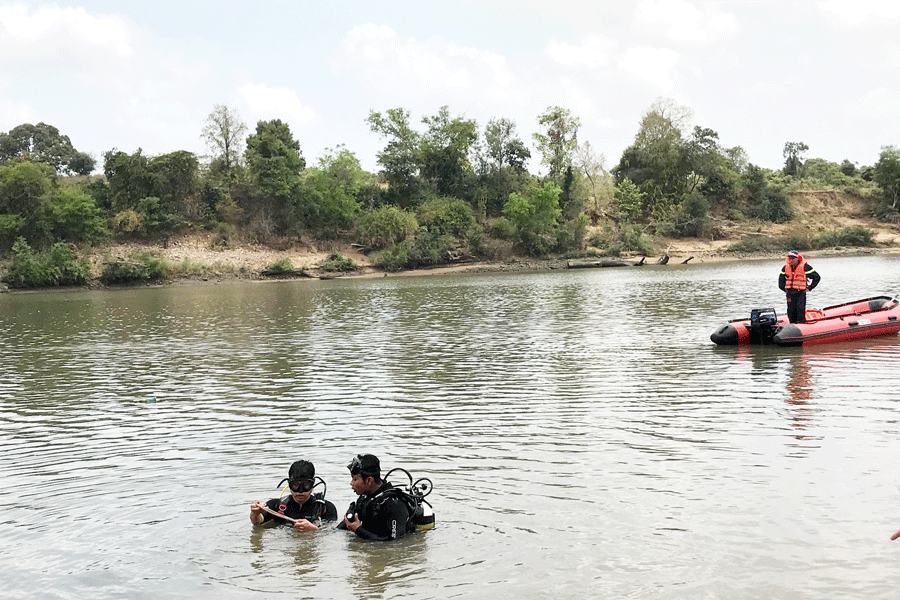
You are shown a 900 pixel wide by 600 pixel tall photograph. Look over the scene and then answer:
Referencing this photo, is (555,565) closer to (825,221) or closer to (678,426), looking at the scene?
(678,426)

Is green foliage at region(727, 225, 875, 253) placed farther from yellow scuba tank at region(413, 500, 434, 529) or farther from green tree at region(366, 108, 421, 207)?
yellow scuba tank at region(413, 500, 434, 529)

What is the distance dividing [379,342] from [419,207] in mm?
51470

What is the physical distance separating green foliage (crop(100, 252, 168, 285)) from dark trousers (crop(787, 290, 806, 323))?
51.3 m

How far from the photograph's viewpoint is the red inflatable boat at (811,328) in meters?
20.1

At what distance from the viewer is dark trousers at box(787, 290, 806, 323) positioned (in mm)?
20609

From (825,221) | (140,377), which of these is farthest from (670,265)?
(140,377)

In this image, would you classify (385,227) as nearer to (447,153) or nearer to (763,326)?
(447,153)

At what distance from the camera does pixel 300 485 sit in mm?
8805

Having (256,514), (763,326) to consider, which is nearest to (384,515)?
(256,514)

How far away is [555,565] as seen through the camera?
7867mm

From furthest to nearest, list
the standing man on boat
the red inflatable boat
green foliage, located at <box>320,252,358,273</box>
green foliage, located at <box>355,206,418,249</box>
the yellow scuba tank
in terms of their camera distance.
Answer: green foliage, located at <box>355,206,418,249</box> → green foliage, located at <box>320,252,358,273</box> → the standing man on boat → the red inflatable boat → the yellow scuba tank

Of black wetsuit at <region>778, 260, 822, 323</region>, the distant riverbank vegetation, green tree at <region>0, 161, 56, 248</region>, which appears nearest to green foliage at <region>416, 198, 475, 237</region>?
the distant riverbank vegetation

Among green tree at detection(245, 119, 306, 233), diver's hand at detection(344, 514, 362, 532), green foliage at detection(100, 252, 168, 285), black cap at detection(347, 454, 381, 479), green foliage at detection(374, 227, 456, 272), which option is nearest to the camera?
A: black cap at detection(347, 454, 381, 479)

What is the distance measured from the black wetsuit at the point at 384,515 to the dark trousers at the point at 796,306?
14.7 metres
